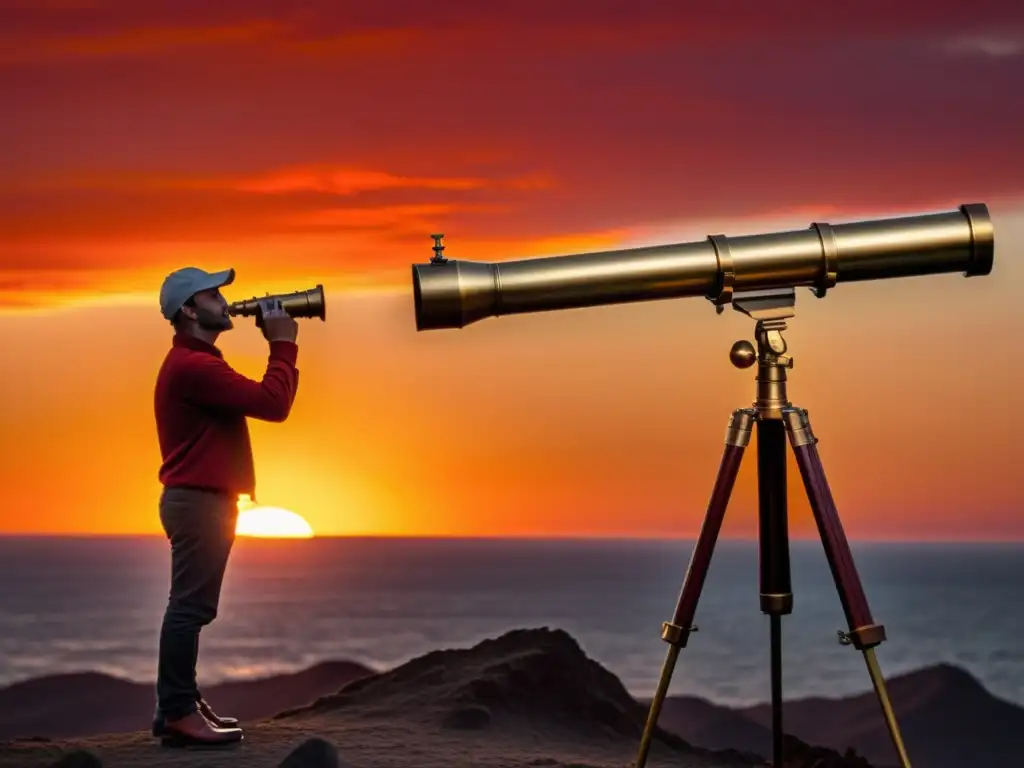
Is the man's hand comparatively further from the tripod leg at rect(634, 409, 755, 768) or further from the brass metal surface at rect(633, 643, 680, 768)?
the brass metal surface at rect(633, 643, 680, 768)

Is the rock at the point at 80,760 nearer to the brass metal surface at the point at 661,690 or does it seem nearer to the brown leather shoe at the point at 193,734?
the brown leather shoe at the point at 193,734

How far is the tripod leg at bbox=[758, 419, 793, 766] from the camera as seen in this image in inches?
191

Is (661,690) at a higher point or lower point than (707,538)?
lower

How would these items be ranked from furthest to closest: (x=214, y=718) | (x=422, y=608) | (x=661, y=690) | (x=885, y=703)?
1. (x=422, y=608)
2. (x=214, y=718)
3. (x=661, y=690)
4. (x=885, y=703)

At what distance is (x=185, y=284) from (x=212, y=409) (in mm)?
459

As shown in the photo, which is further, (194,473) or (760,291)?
(194,473)

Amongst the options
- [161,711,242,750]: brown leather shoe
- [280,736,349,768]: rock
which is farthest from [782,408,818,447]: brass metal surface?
[161,711,242,750]: brown leather shoe

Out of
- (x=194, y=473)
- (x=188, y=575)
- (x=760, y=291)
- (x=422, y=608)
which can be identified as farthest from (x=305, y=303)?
(x=422, y=608)

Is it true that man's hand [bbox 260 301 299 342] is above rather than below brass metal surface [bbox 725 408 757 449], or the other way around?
above

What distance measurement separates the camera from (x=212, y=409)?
224 inches

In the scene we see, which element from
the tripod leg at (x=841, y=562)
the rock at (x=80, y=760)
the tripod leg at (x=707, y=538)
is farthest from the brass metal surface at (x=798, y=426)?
the rock at (x=80, y=760)

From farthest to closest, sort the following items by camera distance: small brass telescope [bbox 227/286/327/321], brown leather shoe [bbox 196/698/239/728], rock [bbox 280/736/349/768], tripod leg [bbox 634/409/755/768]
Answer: brown leather shoe [bbox 196/698/239/728] < small brass telescope [bbox 227/286/327/321] < rock [bbox 280/736/349/768] < tripod leg [bbox 634/409/755/768]

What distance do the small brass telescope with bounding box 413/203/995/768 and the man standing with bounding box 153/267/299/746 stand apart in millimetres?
1143

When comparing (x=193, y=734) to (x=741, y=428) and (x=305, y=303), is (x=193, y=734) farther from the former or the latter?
(x=741, y=428)
